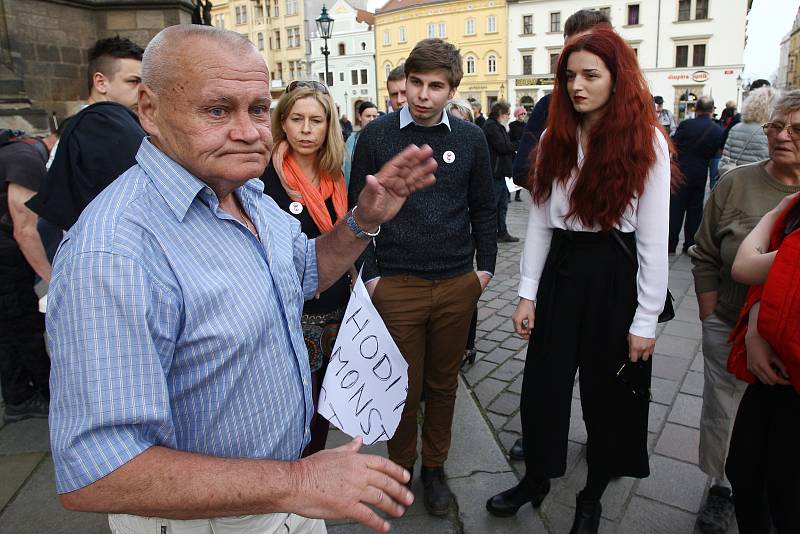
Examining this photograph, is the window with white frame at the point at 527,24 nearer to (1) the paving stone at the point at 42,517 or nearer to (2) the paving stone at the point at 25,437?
(2) the paving stone at the point at 25,437

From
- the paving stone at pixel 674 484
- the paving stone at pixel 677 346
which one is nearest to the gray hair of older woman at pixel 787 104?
the paving stone at pixel 674 484

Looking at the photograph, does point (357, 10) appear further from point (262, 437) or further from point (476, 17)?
point (262, 437)

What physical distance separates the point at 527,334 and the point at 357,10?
63780 mm

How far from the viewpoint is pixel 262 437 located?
1340 mm

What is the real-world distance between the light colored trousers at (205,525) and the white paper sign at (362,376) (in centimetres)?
58

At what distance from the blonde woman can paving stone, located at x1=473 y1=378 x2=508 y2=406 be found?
4.84 feet

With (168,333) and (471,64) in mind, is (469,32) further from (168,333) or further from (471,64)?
(168,333)

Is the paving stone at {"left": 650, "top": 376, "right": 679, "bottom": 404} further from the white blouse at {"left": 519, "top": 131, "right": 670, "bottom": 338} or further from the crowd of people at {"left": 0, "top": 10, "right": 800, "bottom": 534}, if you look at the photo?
the white blouse at {"left": 519, "top": 131, "right": 670, "bottom": 338}

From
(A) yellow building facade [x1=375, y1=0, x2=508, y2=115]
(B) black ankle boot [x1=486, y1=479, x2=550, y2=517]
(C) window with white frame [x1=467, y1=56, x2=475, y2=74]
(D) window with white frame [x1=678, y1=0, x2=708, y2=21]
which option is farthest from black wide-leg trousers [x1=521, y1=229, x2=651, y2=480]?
(C) window with white frame [x1=467, y1=56, x2=475, y2=74]

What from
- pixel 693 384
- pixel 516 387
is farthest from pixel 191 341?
pixel 693 384

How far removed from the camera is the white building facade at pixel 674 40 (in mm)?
40094

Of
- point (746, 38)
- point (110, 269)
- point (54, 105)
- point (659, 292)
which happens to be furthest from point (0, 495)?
point (746, 38)

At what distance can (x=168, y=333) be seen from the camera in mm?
1095

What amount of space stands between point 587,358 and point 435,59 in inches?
65.4
